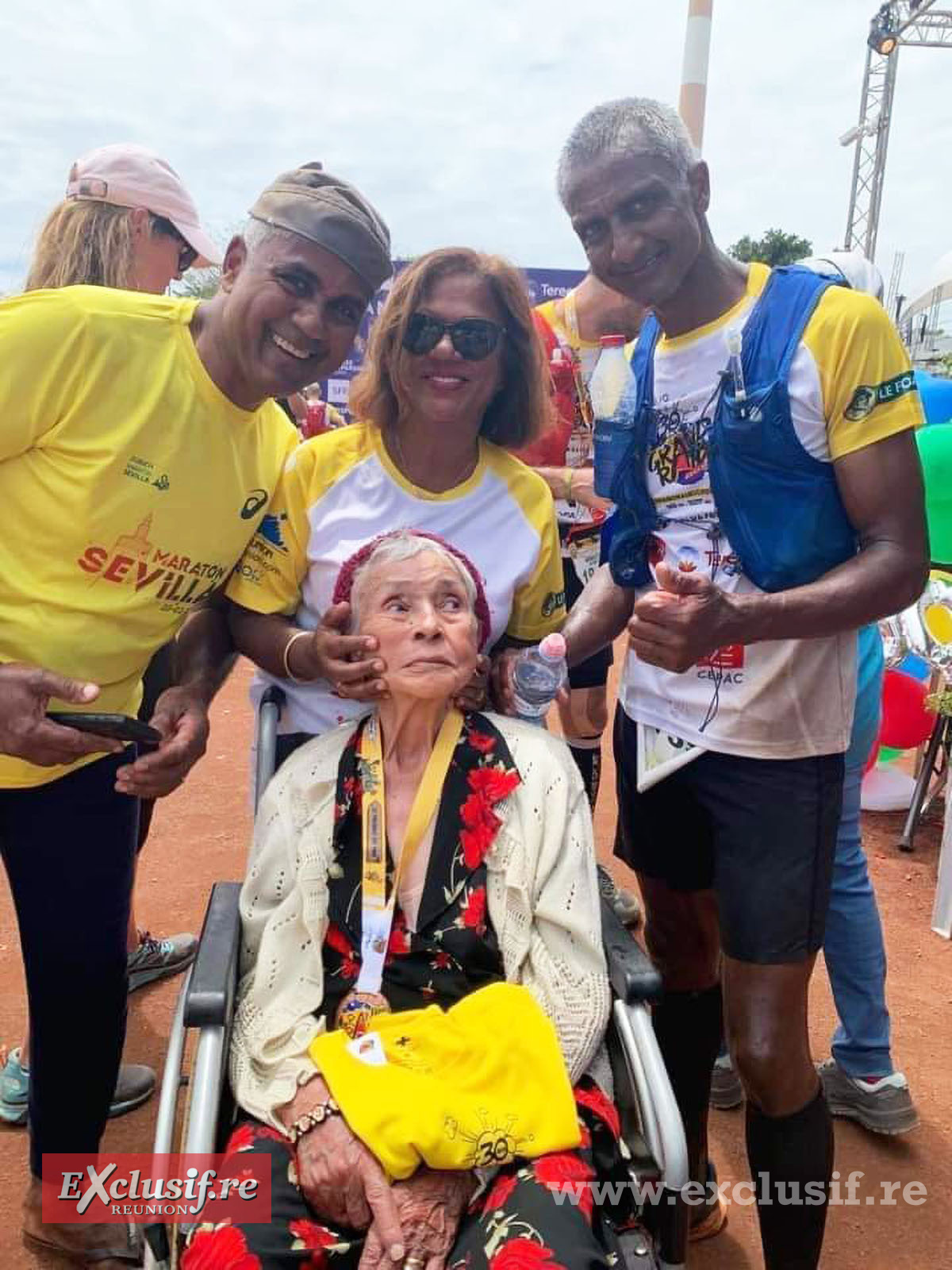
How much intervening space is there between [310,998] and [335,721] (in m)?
0.72

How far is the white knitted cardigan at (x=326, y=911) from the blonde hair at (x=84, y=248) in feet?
4.52

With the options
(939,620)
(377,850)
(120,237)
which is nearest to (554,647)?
(377,850)

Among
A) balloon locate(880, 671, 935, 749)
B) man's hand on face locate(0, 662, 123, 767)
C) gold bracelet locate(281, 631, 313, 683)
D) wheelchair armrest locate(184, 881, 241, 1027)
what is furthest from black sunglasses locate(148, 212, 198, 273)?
balloon locate(880, 671, 935, 749)

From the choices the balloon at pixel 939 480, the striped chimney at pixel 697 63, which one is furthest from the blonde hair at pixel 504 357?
the striped chimney at pixel 697 63

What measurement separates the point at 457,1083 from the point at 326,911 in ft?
1.52

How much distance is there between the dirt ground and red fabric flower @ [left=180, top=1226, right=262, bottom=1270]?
83cm

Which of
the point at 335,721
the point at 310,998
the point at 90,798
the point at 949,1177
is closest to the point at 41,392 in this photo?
the point at 90,798

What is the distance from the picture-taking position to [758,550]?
185cm

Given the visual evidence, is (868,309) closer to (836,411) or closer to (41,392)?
(836,411)

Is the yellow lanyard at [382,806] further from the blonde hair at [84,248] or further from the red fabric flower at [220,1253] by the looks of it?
the blonde hair at [84,248]

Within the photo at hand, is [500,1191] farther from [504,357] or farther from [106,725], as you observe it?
[504,357]

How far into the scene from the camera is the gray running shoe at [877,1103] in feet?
9.27

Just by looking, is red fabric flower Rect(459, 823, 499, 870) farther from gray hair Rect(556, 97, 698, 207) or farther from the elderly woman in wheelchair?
gray hair Rect(556, 97, 698, 207)

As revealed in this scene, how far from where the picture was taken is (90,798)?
208 cm
